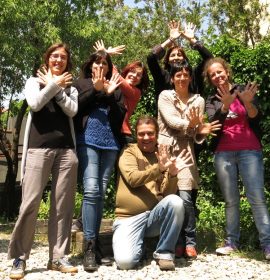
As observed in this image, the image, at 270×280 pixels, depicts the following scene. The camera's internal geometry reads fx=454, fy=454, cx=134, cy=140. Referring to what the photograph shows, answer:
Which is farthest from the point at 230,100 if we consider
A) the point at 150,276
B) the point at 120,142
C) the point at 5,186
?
the point at 5,186

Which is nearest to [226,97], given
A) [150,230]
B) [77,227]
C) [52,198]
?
[150,230]

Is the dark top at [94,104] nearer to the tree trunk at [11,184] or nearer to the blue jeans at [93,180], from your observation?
the blue jeans at [93,180]

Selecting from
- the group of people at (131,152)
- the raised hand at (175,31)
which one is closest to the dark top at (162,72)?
the group of people at (131,152)

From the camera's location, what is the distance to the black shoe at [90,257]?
418cm

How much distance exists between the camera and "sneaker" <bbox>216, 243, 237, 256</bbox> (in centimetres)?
490

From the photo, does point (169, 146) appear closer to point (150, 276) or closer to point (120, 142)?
point (120, 142)

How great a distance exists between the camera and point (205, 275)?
420cm

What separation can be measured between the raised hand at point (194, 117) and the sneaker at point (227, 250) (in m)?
1.41

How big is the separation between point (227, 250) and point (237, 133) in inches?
50.2

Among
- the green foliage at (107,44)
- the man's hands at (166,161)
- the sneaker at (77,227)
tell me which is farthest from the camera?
the green foliage at (107,44)

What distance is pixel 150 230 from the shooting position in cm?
459

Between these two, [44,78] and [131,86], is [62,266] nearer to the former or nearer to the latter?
[44,78]

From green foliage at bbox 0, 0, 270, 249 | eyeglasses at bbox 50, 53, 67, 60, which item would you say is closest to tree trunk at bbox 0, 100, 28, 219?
green foliage at bbox 0, 0, 270, 249

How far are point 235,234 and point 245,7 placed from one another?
10819mm
